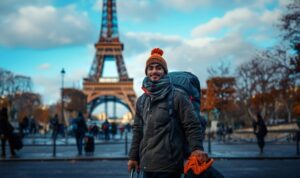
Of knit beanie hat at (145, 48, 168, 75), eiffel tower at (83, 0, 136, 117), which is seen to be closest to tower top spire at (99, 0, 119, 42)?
eiffel tower at (83, 0, 136, 117)

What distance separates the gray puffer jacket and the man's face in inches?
8.8

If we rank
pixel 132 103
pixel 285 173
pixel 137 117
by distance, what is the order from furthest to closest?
pixel 132 103
pixel 285 173
pixel 137 117

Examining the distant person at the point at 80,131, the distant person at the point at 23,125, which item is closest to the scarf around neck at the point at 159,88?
the distant person at the point at 80,131

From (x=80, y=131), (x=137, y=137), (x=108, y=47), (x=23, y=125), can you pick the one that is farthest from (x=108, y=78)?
(x=137, y=137)

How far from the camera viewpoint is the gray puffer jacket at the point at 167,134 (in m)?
4.07

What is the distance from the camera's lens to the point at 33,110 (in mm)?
91438

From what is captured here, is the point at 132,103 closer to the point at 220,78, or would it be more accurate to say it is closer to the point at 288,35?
the point at 220,78

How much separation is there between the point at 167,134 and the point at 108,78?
277ft

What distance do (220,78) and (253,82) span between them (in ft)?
12.6

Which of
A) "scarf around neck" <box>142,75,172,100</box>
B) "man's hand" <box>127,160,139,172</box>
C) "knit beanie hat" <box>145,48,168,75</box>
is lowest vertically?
"man's hand" <box>127,160,139,172</box>

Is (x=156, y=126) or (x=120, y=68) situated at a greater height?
(x=120, y=68)

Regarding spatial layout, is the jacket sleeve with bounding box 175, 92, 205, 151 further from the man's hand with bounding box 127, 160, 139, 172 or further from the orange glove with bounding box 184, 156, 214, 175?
the man's hand with bounding box 127, 160, 139, 172

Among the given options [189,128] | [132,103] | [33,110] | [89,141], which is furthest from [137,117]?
[33,110]

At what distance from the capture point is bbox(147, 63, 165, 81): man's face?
4.29 m
